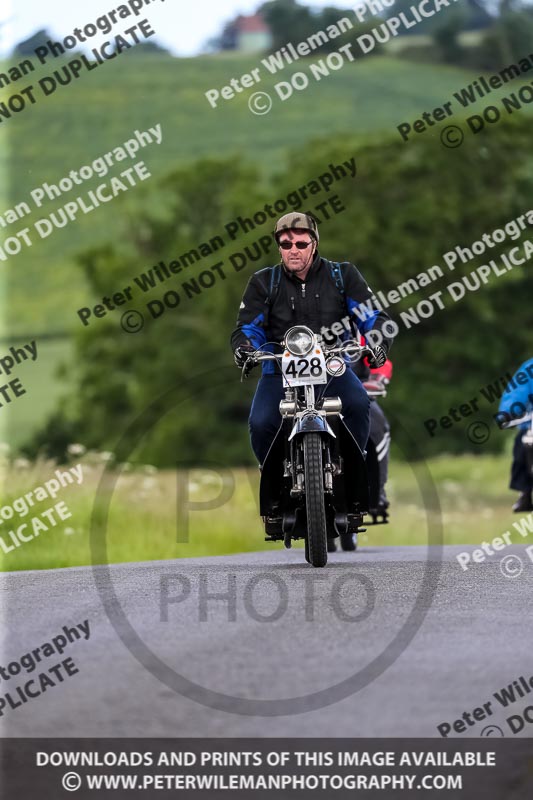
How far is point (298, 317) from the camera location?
9.66 meters

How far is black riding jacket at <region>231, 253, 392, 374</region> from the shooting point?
9.62m

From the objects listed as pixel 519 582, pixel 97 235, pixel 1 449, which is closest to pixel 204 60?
pixel 97 235

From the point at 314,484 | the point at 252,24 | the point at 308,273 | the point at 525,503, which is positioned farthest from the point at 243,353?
the point at 252,24

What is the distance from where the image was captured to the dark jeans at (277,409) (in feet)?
31.3

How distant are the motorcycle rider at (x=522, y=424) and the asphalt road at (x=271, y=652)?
2.50 meters

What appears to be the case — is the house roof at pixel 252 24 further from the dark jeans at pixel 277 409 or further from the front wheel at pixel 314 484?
the front wheel at pixel 314 484

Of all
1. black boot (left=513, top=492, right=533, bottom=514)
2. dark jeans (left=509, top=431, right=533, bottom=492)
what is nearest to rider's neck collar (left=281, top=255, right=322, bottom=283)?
dark jeans (left=509, top=431, right=533, bottom=492)

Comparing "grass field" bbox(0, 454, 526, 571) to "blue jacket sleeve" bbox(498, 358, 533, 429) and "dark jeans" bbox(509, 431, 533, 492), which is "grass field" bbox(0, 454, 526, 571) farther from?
"blue jacket sleeve" bbox(498, 358, 533, 429)

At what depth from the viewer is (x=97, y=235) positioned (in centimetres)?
7856

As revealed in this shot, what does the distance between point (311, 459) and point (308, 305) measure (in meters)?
1.17

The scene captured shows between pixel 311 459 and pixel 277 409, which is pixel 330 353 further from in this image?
pixel 311 459

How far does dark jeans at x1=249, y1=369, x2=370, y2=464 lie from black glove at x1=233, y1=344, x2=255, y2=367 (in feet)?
0.94

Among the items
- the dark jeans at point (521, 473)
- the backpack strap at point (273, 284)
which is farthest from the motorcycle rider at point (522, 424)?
the backpack strap at point (273, 284)
